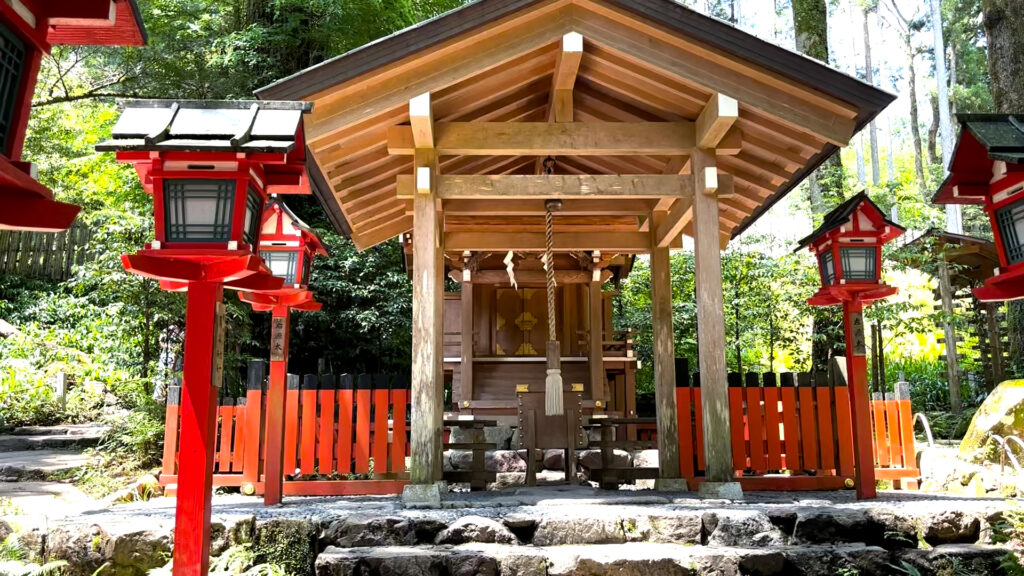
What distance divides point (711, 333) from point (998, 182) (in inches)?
101

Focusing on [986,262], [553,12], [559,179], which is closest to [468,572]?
[559,179]

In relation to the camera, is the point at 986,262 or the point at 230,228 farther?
the point at 986,262

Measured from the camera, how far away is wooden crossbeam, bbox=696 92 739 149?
624cm

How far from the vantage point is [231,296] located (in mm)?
12852

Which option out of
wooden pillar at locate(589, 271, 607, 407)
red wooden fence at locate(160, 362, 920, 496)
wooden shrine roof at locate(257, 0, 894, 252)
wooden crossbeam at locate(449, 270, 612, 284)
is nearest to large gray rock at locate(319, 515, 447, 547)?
red wooden fence at locate(160, 362, 920, 496)

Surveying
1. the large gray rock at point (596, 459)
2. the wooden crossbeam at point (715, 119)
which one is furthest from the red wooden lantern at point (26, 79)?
the large gray rock at point (596, 459)

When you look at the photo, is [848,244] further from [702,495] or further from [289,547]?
[289,547]

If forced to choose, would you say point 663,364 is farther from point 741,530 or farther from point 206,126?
point 206,126

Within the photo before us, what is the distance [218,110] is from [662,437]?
567 cm

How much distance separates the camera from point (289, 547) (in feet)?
16.3

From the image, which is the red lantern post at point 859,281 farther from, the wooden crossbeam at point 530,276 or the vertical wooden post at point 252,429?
the vertical wooden post at point 252,429

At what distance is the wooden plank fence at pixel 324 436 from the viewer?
7.38m

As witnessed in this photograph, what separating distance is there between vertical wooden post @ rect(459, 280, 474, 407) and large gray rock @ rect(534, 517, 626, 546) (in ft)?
19.7

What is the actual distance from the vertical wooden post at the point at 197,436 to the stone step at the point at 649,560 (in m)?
1.06
